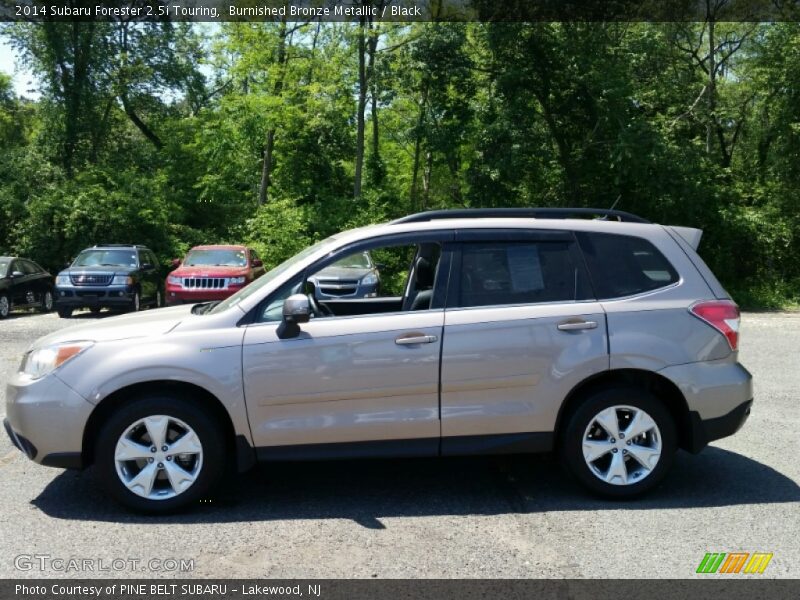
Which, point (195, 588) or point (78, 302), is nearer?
point (195, 588)

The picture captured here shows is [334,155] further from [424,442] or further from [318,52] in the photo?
[424,442]

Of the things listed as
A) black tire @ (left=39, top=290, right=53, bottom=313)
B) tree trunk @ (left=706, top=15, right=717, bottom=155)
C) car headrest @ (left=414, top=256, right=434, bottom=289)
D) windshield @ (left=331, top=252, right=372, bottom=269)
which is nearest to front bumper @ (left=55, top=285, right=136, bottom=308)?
black tire @ (left=39, top=290, right=53, bottom=313)

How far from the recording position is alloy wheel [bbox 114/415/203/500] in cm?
483

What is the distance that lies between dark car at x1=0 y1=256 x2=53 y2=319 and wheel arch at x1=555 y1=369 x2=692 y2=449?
17.2 metres

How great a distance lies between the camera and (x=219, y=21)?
110ft

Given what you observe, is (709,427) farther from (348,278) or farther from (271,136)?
(271,136)

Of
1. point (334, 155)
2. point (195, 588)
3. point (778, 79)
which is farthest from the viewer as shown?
point (334, 155)

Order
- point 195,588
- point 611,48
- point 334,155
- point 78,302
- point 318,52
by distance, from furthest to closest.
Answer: point 334,155 < point 318,52 < point 611,48 < point 78,302 < point 195,588

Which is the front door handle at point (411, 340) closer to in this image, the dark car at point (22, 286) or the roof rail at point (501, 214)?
the roof rail at point (501, 214)

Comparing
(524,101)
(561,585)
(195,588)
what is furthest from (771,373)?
(524,101)

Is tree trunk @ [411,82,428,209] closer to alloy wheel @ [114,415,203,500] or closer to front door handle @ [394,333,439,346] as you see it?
front door handle @ [394,333,439,346]

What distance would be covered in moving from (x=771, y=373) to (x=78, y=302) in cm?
1447

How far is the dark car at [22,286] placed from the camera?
63.0 ft

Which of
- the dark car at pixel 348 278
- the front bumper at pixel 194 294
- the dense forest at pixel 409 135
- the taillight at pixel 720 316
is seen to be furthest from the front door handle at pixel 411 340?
the dense forest at pixel 409 135
